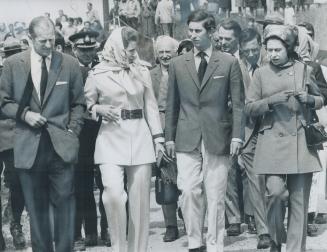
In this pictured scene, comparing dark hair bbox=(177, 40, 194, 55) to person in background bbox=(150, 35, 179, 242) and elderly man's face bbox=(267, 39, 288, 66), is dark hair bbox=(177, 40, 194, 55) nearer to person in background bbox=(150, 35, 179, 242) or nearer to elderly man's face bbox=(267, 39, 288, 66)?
person in background bbox=(150, 35, 179, 242)

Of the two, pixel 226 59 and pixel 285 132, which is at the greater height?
pixel 226 59

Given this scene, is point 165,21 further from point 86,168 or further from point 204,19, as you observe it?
point 204,19

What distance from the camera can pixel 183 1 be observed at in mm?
26812

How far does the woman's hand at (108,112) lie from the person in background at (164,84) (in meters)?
1.44

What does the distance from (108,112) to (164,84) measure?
168 cm

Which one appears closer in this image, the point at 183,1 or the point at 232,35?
the point at 232,35

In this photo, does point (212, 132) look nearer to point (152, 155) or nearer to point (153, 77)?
point (152, 155)

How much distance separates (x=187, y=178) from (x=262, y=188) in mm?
1303

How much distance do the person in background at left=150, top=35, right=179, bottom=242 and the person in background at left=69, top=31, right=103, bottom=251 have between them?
76cm

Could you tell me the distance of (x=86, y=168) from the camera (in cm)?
950

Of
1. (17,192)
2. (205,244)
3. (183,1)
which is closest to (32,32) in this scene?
(17,192)

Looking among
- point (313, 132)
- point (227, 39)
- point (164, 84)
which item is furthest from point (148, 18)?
point (313, 132)

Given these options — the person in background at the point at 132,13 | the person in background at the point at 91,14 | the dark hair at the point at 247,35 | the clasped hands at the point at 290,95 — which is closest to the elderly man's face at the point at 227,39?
the dark hair at the point at 247,35

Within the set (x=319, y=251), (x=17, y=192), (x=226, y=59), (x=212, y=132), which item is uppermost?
(x=226, y=59)
